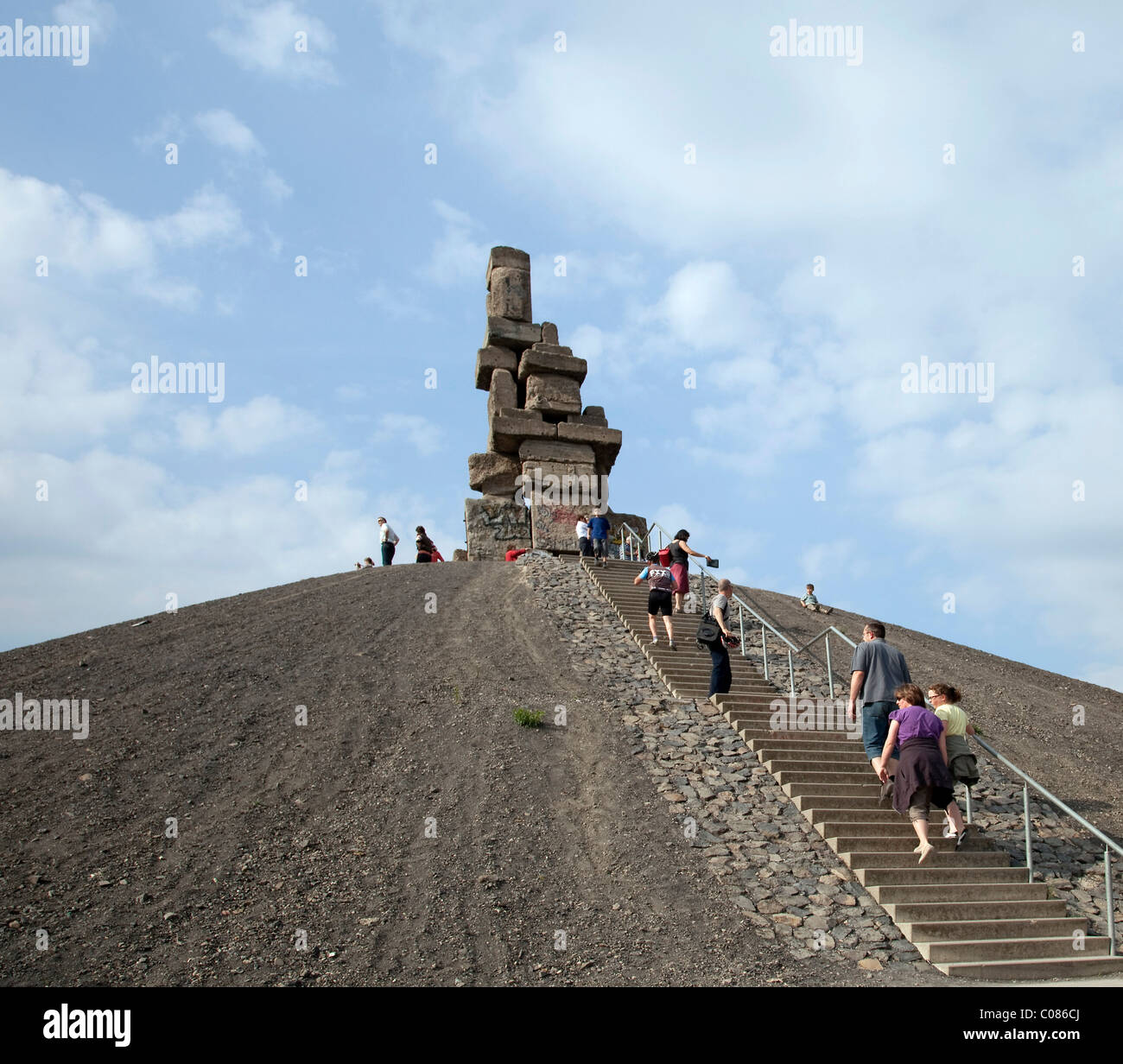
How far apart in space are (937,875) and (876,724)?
1.44m

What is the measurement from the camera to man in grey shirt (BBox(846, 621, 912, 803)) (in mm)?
8719

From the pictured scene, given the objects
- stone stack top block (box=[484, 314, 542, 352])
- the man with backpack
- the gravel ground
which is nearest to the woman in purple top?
the gravel ground

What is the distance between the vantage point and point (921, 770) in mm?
7719

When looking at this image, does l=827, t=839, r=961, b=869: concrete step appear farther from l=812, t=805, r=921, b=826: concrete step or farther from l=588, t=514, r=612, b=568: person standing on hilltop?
l=588, t=514, r=612, b=568: person standing on hilltop

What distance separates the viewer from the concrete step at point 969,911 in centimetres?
743

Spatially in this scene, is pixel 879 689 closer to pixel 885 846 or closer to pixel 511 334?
pixel 885 846

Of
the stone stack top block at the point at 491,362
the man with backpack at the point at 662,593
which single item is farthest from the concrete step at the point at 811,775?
the stone stack top block at the point at 491,362

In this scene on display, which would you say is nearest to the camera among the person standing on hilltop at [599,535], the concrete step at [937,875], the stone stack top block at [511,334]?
the concrete step at [937,875]

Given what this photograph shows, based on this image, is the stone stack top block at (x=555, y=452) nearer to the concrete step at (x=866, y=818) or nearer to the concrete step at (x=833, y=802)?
the concrete step at (x=833, y=802)

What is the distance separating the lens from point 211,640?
13.1 metres

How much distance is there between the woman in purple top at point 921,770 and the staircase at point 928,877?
14.4 inches
